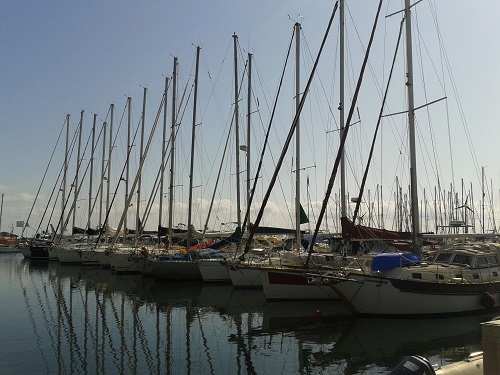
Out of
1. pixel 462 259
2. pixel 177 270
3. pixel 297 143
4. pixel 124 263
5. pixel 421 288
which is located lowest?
pixel 177 270

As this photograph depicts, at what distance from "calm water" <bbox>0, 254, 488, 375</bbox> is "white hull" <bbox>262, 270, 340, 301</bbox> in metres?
0.57

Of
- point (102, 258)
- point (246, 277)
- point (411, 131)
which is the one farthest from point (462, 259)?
point (102, 258)

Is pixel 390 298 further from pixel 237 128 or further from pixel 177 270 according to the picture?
pixel 237 128

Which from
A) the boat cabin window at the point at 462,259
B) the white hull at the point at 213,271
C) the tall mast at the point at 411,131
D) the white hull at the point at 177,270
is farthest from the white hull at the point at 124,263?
the boat cabin window at the point at 462,259

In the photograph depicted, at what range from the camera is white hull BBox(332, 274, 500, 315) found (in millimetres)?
21297

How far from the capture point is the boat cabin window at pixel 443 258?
23.9 meters

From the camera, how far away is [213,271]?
118 feet

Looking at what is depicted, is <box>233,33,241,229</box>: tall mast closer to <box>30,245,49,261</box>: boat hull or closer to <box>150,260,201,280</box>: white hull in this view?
<box>150,260,201,280</box>: white hull

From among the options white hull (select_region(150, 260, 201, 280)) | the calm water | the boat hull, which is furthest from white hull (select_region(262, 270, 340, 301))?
the boat hull

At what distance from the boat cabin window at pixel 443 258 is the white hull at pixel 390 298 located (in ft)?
7.19

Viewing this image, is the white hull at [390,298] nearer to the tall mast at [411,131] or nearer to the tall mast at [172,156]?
the tall mast at [411,131]

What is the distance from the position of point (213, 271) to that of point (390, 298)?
1705 centimetres

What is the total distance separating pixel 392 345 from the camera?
57.0 feet

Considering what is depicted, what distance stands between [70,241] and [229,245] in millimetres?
38440
